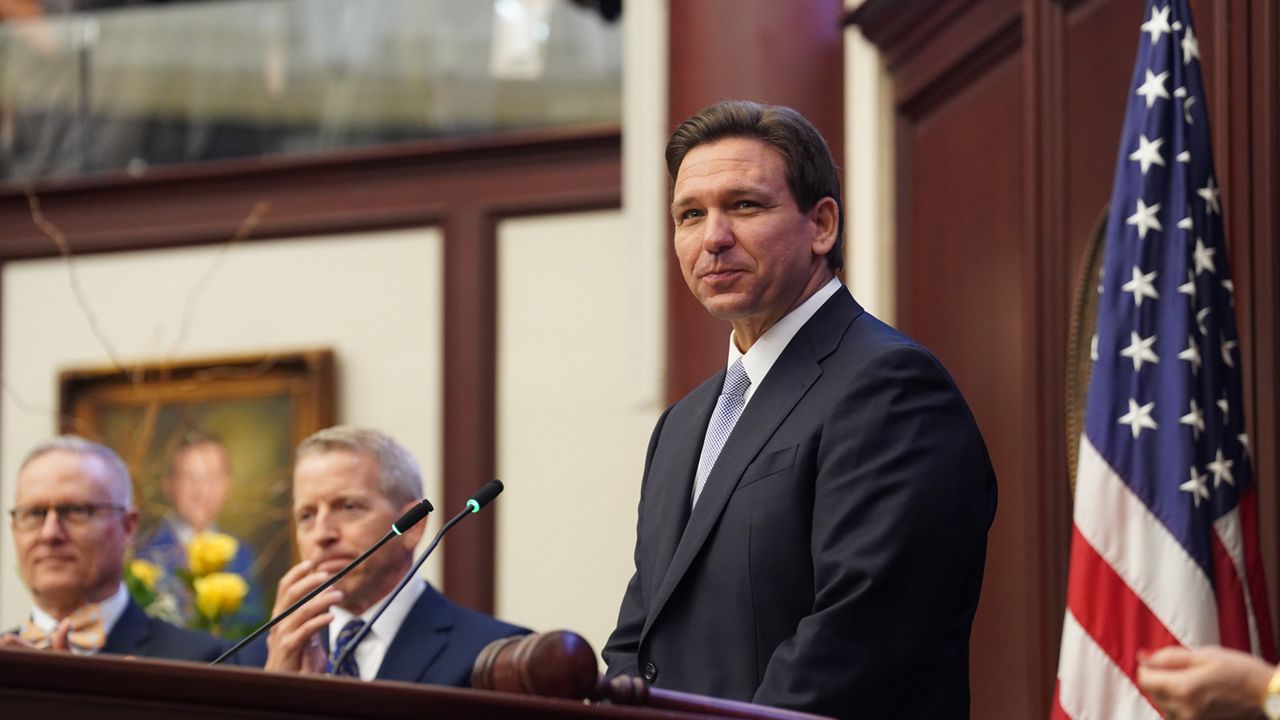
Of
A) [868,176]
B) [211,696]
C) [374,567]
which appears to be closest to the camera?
[211,696]

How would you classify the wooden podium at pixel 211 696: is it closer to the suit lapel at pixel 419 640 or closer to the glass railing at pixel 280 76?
the suit lapel at pixel 419 640

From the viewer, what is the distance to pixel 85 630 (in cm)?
471

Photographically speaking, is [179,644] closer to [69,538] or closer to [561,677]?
[69,538]

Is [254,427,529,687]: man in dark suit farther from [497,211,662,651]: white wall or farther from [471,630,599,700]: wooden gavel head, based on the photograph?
[497,211,662,651]: white wall

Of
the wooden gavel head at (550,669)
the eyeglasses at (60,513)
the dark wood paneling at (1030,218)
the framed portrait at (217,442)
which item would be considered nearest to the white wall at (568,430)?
the framed portrait at (217,442)

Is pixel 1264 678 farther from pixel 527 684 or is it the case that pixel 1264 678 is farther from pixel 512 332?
pixel 512 332

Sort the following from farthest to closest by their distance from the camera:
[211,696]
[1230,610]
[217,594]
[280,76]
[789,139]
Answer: [280,76], [217,594], [1230,610], [789,139], [211,696]

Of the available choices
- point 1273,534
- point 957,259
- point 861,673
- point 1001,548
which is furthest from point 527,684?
point 957,259

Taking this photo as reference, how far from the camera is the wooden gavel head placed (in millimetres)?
1979

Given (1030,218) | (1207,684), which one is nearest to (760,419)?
(1207,684)

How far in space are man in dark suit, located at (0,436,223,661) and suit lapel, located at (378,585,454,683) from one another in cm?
66

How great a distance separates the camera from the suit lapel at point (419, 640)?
4125 mm

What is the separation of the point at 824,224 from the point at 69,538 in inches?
103

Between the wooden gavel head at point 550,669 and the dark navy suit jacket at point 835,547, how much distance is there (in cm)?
55
